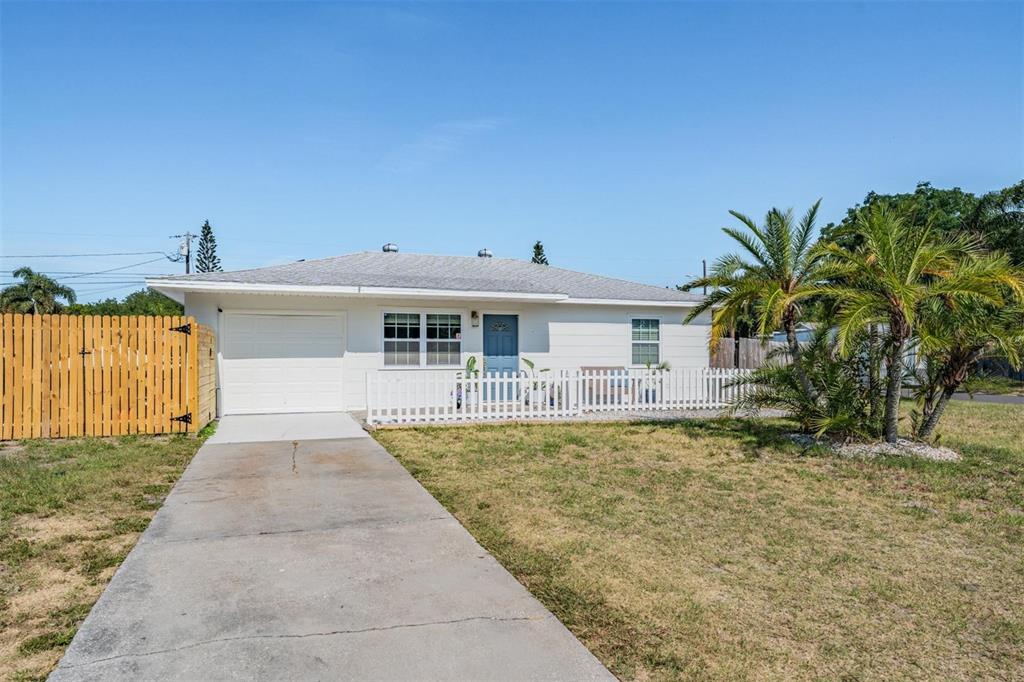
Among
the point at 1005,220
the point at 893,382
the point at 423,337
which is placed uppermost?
the point at 1005,220

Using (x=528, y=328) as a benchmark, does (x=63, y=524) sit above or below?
below

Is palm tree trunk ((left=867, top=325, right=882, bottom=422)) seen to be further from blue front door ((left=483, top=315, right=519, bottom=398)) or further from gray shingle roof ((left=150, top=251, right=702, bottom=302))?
blue front door ((left=483, top=315, right=519, bottom=398))

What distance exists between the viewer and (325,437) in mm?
10281

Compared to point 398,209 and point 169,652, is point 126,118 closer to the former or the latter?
point 398,209

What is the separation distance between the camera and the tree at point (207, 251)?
48.3 meters

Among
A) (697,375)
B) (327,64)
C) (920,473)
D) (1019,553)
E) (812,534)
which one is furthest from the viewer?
(697,375)

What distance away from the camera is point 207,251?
160 feet

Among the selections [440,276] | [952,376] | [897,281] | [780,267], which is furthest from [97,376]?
[952,376]

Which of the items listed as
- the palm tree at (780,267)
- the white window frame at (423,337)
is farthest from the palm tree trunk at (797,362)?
the white window frame at (423,337)

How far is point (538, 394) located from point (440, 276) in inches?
179

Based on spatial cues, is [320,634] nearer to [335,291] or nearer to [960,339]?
[960,339]

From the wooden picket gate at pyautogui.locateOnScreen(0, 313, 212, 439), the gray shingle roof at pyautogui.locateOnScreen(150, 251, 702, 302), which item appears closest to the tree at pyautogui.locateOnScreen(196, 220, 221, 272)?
the gray shingle roof at pyautogui.locateOnScreen(150, 251, 702, 302)

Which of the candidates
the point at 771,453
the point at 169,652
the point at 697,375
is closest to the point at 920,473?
the point at 771,453

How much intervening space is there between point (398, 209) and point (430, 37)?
10.7m
